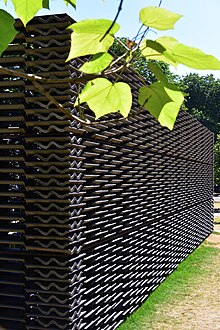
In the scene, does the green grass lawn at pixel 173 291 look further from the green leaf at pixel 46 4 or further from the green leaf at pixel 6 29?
the green leaf at pixel 6 29

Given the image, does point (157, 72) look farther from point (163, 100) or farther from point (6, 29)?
point (6, 29)

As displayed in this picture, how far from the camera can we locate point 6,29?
38 cm

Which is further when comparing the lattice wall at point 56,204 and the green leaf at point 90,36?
the lattice wall at point 56,204

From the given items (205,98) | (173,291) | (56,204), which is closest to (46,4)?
(56,204)

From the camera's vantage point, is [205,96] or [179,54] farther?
[205,96]

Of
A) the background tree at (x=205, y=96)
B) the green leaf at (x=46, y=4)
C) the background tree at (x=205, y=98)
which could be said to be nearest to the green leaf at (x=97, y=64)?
the green leaf at (x=46, y=4)

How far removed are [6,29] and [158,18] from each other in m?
0.13

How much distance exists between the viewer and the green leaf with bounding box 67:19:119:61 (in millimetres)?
404

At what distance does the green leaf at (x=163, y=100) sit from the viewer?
1.58 feet

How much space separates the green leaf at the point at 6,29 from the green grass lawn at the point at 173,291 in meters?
5.20

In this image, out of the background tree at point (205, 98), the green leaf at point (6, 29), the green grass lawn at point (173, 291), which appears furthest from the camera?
the background tree at point (205, 98)

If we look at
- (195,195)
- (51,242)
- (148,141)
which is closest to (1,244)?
(51,242)

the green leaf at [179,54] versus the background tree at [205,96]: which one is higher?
the green leaf at [179,54]

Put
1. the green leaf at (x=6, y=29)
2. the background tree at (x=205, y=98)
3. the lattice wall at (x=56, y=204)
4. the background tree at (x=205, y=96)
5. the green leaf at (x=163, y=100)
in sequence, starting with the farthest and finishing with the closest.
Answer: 1. the background tree at (x=205, y=96)
2. the background tree at (x=205, y=98)
3. the lattice wall at (x=56, y=204)
4. the green leaf at (x=163, y=100)
5. the green leaf at (x=6, y=29)
